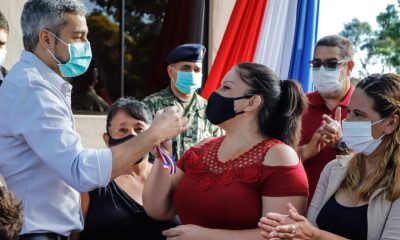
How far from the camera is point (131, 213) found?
349cm

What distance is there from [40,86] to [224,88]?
932 millimetres

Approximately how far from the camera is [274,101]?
3.36 meters

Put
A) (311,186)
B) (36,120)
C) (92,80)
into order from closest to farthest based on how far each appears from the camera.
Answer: (36,120) → (311,186) → (92,80)

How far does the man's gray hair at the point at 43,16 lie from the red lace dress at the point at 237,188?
0.92 meters

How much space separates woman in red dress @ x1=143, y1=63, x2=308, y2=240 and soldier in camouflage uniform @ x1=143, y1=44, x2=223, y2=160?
4.66ft

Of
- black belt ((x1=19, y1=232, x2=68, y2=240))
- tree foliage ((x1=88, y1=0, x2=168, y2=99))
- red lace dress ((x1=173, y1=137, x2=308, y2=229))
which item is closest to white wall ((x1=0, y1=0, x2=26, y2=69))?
tree foliage ((x1=88, y1=0, x2=168, y2=99))

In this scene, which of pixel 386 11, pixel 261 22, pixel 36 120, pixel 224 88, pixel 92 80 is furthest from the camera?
pixel 386 11

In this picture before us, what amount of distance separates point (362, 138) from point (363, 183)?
8.6 inches

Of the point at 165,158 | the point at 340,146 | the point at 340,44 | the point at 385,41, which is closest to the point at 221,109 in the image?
the point at 165,158

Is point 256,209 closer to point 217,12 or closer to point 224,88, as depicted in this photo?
point 224,88

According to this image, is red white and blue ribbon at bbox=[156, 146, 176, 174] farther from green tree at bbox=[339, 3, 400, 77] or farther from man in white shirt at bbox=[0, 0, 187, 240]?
green tree at bbox=[339, 3, 400, 77]

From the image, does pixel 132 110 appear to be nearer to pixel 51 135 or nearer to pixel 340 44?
pixel 51 135

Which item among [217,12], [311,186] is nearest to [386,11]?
[217,12]

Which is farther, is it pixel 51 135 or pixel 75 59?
pixel 75 59
